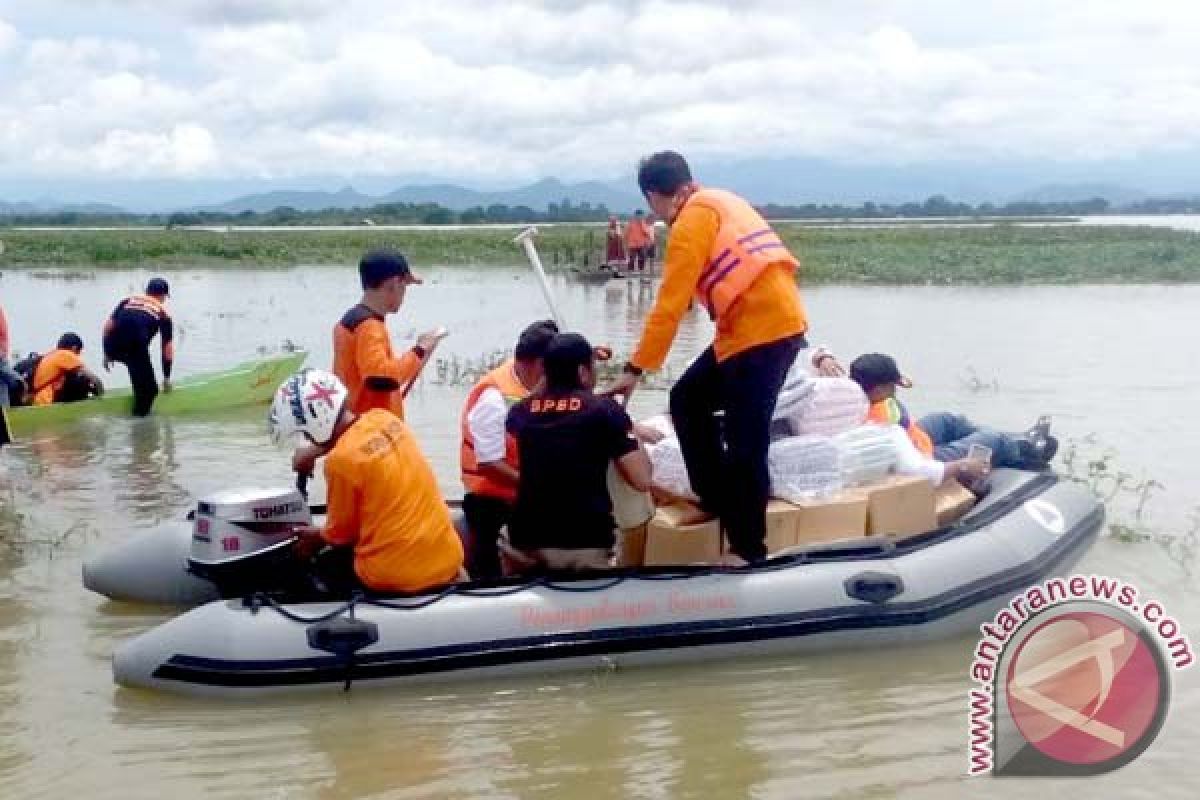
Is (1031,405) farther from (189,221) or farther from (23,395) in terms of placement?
(189,221)

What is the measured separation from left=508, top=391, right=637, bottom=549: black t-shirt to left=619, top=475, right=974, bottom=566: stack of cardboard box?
429 mm

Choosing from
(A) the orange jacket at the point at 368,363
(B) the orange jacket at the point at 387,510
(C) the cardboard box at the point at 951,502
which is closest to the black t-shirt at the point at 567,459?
(B) the orange jacket at the point at 387,510

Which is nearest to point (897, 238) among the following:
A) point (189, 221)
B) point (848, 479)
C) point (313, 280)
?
point (313, 280)

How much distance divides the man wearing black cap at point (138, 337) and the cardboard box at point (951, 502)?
7.09m

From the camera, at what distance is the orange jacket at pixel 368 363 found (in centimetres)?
591

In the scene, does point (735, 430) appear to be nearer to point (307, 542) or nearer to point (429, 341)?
point (429, 341)

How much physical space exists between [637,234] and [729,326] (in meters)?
20.1

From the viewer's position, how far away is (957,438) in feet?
23.9

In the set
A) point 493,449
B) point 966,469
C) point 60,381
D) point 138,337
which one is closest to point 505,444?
point 493,449

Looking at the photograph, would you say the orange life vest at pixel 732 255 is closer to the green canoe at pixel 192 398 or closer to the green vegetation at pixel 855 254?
the green canoe at pixel 192 398

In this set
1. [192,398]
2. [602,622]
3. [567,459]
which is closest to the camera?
[567,459]

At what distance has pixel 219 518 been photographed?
17.4 ft

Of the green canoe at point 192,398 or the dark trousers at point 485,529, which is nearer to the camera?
the dark trousers at point 485,529

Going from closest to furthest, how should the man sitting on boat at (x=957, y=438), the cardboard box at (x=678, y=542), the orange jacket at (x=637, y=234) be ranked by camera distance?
the cardboard box at (x=678, y=542) → the man sitting on boat at (x=957, y=438) → the orange jacket at (x=637, y=234)
